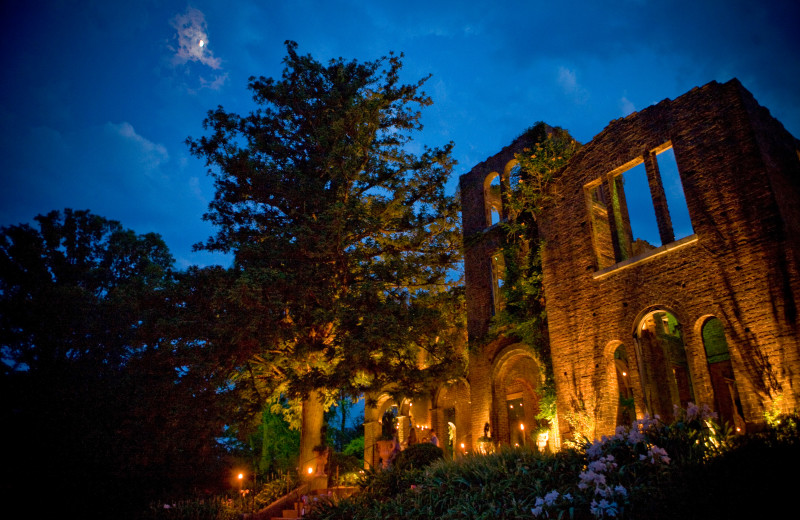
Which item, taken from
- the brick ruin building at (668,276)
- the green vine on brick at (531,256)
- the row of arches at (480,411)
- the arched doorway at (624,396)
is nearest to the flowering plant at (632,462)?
the brick ruin building at (668,276)

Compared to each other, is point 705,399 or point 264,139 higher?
point 264,139

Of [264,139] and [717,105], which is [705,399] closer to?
[717,105]

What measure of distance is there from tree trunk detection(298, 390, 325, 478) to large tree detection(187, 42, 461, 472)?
0.05 metres

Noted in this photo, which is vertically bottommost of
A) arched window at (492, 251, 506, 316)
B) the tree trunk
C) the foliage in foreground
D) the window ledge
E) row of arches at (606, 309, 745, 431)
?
the foliage in foreground

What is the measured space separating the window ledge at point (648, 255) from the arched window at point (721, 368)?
7623 millimetres

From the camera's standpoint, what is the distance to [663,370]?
15828 mm

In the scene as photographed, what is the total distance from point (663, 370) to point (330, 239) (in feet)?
38.8

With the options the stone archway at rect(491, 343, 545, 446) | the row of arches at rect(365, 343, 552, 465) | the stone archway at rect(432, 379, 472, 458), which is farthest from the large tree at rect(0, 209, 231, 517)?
the stone archway at rect(491, 343, 545, 446)

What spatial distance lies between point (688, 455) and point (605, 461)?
1.20 metres

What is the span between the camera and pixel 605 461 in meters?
7.42

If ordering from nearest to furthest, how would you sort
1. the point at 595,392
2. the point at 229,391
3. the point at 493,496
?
the point at 493,496
the point at 595,392
the point at 229,391

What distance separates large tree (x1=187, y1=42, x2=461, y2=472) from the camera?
44.8 feet

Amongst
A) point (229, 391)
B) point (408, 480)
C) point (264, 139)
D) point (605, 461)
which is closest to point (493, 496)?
point (605, 461)

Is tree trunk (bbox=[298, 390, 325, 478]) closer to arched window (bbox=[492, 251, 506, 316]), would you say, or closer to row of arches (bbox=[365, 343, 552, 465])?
row of arches (bbox=[365, 343, 552, 465])
